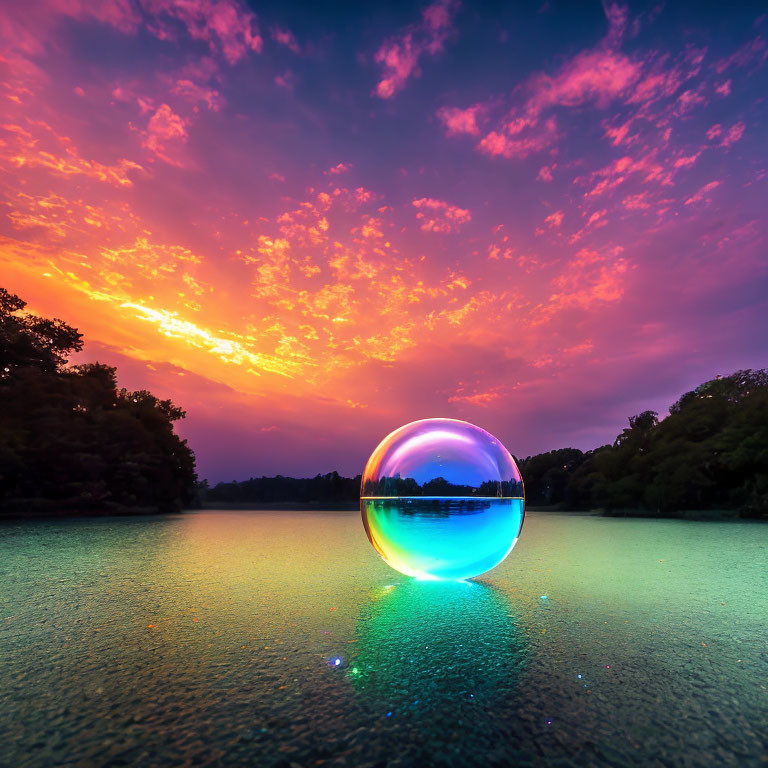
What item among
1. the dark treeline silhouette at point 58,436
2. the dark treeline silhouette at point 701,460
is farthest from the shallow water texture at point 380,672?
the dark treeline silhouette at point 701,460

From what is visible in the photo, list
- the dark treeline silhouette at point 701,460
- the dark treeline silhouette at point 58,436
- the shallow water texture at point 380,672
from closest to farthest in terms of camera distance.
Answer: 1. the shallow water texture at point 380,672
2. the dark treeline silhouette at point 58,436
3. the dark treeline silhouette at point 701,460

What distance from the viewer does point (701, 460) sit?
116 feet

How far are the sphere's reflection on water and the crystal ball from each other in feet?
1.72

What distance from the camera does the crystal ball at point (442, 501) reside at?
19.5ft

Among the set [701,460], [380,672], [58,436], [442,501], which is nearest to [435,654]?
[380,672]

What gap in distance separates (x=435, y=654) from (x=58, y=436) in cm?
3194

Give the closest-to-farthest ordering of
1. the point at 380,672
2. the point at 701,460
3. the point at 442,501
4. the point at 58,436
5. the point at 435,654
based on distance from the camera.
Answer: the point at 380,672, the point at 435,654, the point at 442,501, the point at 58,436, the point at 701,460

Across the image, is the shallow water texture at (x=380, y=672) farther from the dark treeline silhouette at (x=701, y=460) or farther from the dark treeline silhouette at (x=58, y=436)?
the dark treeline silhouette at (x=701, y=460)

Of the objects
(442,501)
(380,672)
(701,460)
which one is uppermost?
(701,460)

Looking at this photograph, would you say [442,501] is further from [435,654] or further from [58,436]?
[58,436]

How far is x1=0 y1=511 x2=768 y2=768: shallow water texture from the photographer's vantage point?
2.46 metres

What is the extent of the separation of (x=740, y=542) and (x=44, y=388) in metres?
34.2

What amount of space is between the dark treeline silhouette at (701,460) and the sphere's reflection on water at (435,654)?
105 feet

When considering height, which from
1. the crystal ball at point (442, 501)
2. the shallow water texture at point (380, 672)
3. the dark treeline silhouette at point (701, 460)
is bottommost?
the shallow water texture at point (380, 672)
